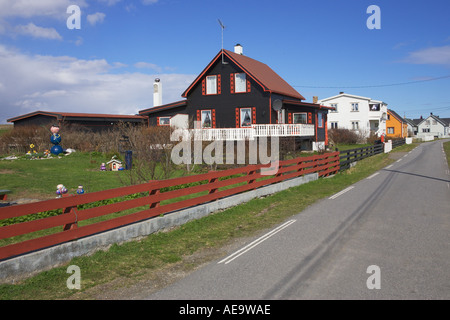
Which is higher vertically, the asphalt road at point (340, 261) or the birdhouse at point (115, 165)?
the birdhouse at point (115, 165)

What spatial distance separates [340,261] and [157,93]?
35.9 m

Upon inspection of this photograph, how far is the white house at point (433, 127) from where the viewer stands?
118 metres

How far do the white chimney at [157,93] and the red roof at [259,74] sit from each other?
5.65 m

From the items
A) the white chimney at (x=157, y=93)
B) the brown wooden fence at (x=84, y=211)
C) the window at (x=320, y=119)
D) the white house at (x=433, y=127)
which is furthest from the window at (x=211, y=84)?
the white house at (x=433, y=127)

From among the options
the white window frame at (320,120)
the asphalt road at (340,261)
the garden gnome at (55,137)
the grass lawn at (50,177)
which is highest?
the white window frame at (320,120)

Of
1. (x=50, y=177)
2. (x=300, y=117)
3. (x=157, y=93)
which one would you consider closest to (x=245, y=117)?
(x=300, y=117)

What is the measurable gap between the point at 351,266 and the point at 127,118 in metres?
39.0

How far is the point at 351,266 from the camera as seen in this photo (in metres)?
6.16

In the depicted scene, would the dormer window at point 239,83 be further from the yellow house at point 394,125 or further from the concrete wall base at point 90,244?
the yellow house at point 394,125

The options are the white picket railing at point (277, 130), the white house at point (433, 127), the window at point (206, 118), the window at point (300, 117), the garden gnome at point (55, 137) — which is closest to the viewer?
the garden gnome at point (55, 137)

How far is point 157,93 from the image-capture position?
131 feet

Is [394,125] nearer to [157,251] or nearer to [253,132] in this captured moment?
[253,132]

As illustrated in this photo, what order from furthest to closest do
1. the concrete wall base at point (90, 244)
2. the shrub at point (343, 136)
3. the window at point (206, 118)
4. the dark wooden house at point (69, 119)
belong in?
the shrub at point (343, 136), the dark wooden house at point (69, 119), the window at point (206, 118), the concrete wall base at point (90, 244)
